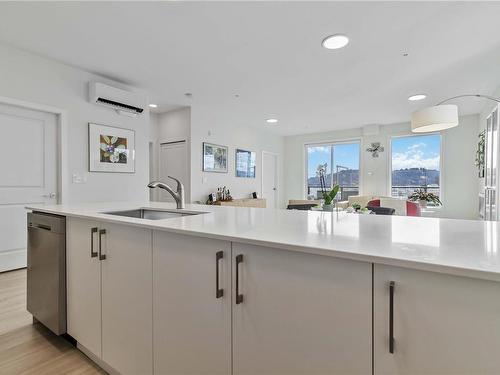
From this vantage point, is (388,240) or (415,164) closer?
(388,240)

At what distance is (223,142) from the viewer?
19.7 feet

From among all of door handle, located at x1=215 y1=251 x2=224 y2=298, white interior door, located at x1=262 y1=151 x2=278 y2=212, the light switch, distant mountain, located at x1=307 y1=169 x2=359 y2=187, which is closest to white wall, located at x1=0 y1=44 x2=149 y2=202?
the light switch

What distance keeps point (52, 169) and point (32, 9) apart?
1782mm

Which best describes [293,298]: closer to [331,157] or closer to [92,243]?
[92,243]

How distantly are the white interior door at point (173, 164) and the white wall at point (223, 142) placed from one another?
0.16 m

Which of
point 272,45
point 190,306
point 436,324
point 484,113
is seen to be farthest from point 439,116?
point 484,113

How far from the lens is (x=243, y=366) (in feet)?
3.17

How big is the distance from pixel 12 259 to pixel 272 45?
3.77 m

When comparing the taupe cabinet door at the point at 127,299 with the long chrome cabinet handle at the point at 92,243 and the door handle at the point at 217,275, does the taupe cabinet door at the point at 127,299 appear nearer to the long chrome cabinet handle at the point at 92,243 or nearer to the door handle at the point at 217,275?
the long chrome cabinet handle at the point at 92,243

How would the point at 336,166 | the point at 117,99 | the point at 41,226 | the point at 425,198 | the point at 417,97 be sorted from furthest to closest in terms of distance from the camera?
the point at 336,166, the point at 425,198, the point at 417,97, the point at 117,99, the point at 41,226

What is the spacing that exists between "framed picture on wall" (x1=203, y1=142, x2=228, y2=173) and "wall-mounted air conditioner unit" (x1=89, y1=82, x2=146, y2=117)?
163 cm

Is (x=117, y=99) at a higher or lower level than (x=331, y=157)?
higher

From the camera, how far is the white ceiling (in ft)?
7.81

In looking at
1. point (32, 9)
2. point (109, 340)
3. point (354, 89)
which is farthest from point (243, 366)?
point (354, 89)
